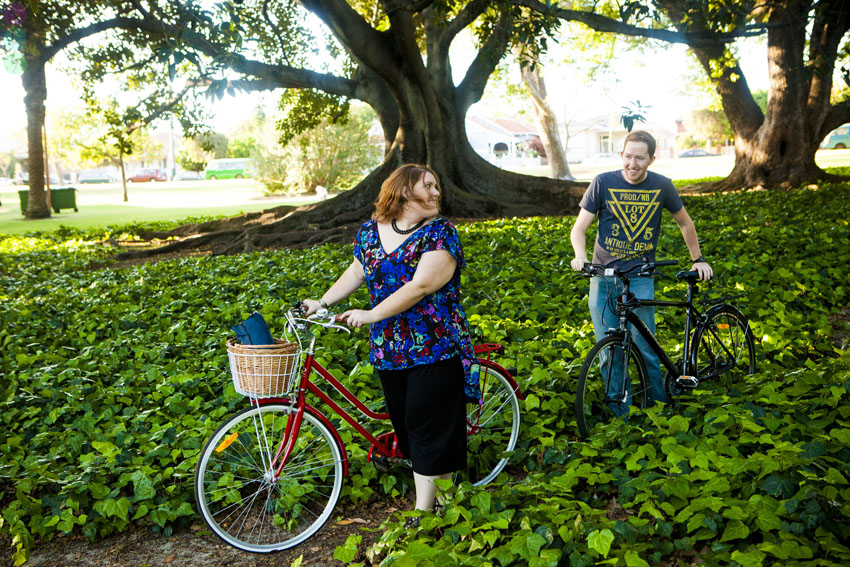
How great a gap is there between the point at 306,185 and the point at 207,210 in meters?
11.9

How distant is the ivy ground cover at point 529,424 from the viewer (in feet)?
10.1

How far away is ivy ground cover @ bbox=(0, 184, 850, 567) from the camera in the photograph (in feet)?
10.1

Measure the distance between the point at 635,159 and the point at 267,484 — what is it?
111 inches

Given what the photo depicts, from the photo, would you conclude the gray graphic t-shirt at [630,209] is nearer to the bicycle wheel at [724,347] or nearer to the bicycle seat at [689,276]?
the bicycle seat at [689,276]

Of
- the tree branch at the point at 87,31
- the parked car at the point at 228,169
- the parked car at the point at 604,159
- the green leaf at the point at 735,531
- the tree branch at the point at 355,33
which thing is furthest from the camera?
the parked car at the point at 604,159

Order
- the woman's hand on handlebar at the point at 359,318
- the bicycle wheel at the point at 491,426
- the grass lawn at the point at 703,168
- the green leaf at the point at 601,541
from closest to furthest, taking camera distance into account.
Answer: the green leaf at the point at 601,541 < the woman's hand on handlebar at the point at 359,318 < the bicycle wheel at the point at 491,426 < the grass lawn at the point at 703,168

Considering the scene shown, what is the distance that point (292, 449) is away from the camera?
12.3 ft

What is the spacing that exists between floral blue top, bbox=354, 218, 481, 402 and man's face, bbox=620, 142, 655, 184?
60.8 inches

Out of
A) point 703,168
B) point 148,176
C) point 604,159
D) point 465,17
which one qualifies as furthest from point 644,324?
point 604,159

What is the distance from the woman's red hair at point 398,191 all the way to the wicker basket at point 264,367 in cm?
75

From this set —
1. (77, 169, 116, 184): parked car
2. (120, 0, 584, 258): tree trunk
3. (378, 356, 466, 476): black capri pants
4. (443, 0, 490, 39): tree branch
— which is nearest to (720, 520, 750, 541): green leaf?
(378, 356, 466, 476): black capri pants

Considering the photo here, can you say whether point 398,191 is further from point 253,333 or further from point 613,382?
point 613,382

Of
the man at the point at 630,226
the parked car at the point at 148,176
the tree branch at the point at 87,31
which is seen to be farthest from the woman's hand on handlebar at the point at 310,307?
the parked car at the point at 148,176

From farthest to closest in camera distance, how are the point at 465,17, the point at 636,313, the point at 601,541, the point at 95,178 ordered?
the point at 95,178 < the point at 465,17 < the point at 636,313 < the point at 601,541
